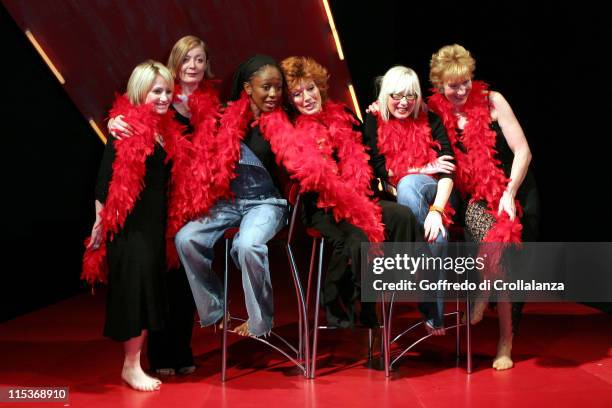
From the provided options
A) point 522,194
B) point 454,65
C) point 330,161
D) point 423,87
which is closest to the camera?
point 330,161

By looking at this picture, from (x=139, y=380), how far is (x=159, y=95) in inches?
47.2

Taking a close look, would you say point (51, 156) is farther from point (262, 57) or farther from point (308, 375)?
point (308, 375)

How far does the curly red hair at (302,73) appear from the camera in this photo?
379 centimetres

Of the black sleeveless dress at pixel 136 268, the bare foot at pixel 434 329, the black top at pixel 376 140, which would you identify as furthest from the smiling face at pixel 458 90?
the black sleeveless dress at pixel 136 268

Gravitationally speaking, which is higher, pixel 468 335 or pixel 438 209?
pixel 438 209

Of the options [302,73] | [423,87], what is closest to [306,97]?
[302,73]

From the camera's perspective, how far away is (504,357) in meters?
3.92

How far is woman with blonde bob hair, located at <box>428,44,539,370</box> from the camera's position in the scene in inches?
152

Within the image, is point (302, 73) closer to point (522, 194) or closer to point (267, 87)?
point (267, 87)

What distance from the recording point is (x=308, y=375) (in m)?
3.76

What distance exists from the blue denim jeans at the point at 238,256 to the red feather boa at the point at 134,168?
144 millimetres

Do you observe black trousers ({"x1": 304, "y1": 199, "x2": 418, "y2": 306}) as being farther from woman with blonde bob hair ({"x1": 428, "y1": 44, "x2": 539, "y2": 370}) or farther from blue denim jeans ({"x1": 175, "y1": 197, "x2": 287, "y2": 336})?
woman with blonde bob hair ({"x1": 428, "y1": 44, "x2": 539, "y2": 370})

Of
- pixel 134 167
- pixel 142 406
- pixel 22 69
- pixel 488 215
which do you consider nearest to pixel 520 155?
pixel 488 215

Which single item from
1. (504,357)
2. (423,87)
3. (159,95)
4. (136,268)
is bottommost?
(504,357)
